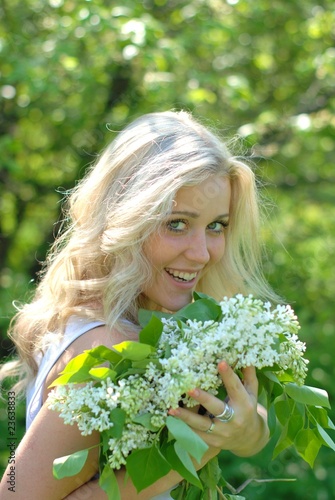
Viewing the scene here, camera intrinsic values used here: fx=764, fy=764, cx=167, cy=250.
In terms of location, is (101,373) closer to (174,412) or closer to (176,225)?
(174,412)

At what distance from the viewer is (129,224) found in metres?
2.12

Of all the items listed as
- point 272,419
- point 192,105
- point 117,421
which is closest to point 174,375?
point 117,421

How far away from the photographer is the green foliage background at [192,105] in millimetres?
4023

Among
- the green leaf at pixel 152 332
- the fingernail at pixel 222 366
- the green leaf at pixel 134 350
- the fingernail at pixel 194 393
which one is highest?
the green leaf at pixel 134 350

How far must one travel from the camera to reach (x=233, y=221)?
240cm

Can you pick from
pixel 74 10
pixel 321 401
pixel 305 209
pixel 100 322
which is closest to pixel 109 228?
pixel 100 322

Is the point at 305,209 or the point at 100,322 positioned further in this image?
the point at 305,209

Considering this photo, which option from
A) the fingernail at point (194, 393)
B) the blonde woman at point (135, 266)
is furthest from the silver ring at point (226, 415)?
the fingernail at point (194, 393)

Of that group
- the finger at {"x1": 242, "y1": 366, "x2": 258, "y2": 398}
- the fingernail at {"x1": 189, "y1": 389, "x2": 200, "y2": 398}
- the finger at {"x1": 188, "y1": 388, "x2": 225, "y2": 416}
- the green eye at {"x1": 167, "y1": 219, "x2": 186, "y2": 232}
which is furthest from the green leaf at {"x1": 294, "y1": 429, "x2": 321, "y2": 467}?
the green eye at {"x1": 167, "y1": 219, "x2": 186, "y2": 232}

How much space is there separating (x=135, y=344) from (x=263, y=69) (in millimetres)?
3996

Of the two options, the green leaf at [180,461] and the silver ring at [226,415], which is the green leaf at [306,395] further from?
the green leaf at [180,461]

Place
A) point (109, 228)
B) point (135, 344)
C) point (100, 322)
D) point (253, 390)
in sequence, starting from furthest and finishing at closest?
point (109, 228) → point (100, 322) → point (253, 390) → point (135, 344)

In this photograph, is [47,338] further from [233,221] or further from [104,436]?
[233,221]

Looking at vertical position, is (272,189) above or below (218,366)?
below
